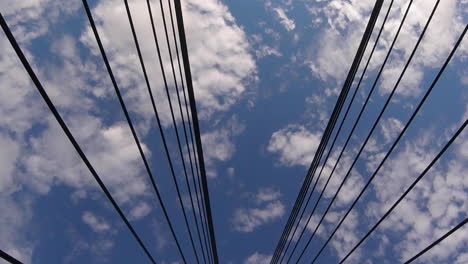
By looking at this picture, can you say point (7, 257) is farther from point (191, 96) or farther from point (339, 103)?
point (339, 103)

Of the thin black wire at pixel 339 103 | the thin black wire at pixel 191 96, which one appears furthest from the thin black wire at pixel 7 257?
the thin black wire at pixel 339 103

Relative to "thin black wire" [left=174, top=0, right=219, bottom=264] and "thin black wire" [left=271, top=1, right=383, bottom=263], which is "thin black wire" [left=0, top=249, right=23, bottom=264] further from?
"thin black wire" [left=271, top=1, right=383, bottom=263]

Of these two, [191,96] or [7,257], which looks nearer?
[7,257]

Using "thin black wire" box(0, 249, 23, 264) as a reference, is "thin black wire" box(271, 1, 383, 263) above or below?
above

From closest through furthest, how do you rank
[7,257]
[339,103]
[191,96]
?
[7,257] < [191,96] < [339,103]

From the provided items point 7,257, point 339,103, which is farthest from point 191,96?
point 7,257

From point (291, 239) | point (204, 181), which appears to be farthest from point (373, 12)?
point (291, 239)

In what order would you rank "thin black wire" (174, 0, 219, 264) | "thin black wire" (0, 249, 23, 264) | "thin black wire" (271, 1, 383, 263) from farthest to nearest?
1. "thin black wire" (271, 1, 383, 263)
2. "thin black wire" (174, 0, 219, 264)
3. "thin black wire" (0, 249, 23, 264)

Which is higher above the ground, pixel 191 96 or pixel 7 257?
pixel 191 96

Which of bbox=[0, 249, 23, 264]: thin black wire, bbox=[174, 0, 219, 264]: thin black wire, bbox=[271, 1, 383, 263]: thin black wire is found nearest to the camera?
bbox=[0, 249, 23, 264]: thin black wire

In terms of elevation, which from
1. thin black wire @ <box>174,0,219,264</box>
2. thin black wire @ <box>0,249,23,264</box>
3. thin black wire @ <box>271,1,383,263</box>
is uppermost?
thin black wire @ <box>271,1,383,263</box>

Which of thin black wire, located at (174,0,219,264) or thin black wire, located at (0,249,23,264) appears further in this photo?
thin black wire, located at (174,0,219,264)

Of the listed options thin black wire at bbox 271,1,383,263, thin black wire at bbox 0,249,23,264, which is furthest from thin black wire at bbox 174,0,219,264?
thin black wire at bbox 0,249,23,264

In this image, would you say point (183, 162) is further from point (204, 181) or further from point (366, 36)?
point (366, 36)
